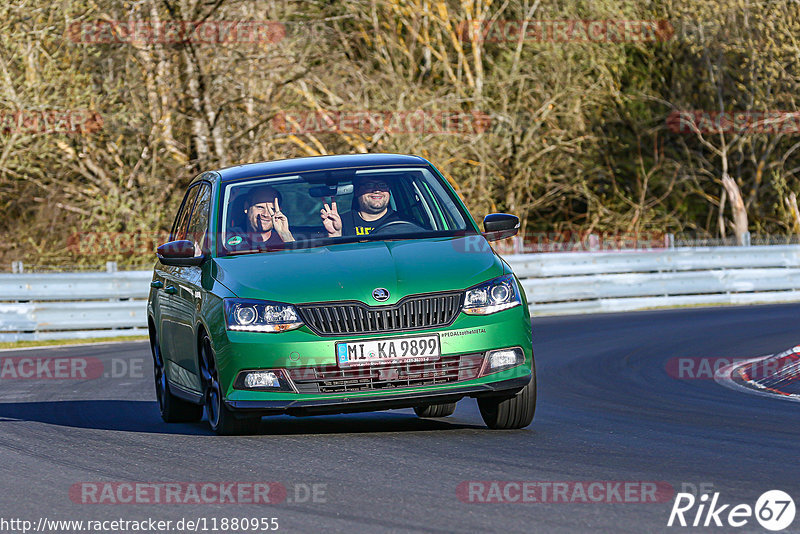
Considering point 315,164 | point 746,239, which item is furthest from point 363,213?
point 746,239

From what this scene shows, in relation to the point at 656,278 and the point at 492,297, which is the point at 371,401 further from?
the point at 656,278

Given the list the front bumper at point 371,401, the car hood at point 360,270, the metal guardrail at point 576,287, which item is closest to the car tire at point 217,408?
the front bumper at point 371,401

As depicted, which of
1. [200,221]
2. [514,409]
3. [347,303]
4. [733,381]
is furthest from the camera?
[733,381]

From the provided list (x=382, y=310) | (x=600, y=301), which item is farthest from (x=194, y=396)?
(x=600, y=301)

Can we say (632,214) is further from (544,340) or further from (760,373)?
(760,373)

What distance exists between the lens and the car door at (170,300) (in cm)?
1012

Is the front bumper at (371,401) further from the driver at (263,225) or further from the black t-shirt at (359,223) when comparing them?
the black t-shirt at (359,223)

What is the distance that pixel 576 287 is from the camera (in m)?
23.8

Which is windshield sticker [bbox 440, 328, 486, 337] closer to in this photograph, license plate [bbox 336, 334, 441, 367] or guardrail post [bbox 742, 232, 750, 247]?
license plate [bbox 336, 334, 441, 367]

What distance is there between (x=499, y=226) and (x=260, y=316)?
1.83 meters

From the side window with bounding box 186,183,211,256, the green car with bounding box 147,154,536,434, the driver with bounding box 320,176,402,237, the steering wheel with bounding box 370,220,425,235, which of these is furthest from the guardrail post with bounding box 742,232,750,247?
the steering wheel with bounding box 370,220,425,235

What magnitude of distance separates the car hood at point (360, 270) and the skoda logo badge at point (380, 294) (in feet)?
0.06

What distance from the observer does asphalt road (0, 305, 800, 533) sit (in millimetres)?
6168

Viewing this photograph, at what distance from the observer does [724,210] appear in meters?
37.9
